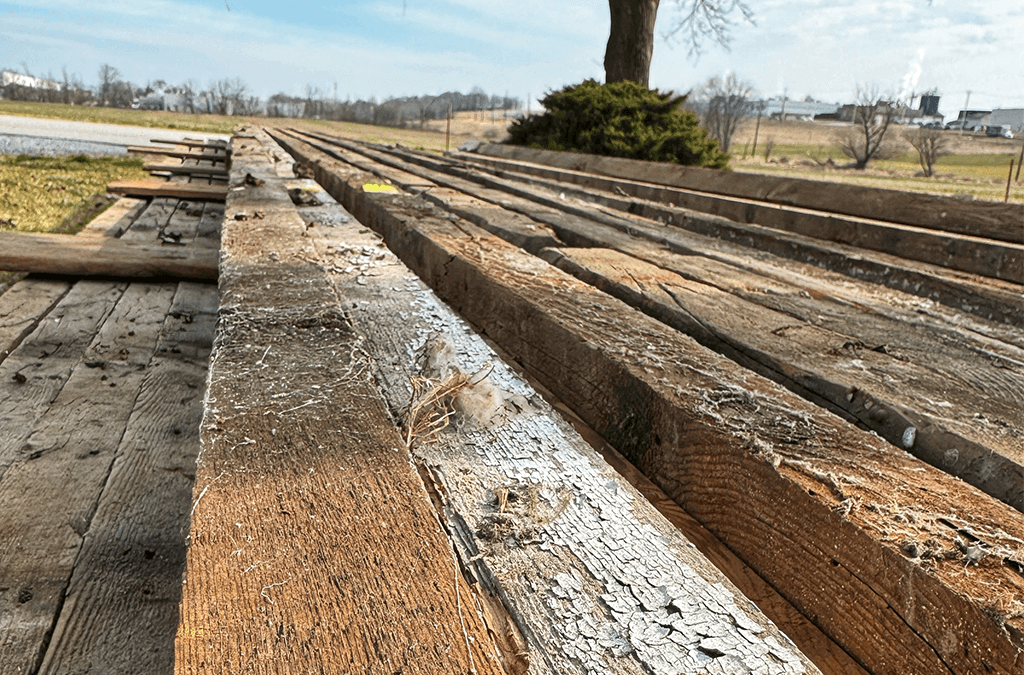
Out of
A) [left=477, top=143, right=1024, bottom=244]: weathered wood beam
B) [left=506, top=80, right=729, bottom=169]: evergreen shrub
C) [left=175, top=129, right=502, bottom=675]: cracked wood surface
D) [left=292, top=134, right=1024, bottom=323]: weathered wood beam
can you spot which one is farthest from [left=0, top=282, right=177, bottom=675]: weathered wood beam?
[left=506, top=80, right=729, bottom=169]: evergreen shrub

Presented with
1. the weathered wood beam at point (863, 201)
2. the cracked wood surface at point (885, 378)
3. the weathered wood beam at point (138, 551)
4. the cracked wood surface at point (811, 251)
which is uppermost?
the weathered wood beam at point (863, 201)

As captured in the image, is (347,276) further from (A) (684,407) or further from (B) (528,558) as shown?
(B) (528,558)

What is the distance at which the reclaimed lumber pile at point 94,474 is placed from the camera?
97 centimetres

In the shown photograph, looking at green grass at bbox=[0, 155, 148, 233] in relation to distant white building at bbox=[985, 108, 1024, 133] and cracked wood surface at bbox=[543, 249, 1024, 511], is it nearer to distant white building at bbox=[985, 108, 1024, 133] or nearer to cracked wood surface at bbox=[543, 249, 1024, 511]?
cracked wood surface at bbox=[543, 249, 1024, 511]

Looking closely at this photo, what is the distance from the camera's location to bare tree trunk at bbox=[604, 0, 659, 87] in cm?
964

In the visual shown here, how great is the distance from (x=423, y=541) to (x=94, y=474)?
3.36 ft

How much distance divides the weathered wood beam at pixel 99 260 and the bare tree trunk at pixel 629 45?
27.9ft

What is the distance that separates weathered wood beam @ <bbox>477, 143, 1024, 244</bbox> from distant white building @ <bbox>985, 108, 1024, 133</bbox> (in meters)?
75.5

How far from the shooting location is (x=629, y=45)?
9.92 metres

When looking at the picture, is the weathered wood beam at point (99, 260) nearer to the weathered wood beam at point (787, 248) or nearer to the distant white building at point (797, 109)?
the weathered wood beam at point (787, 248)

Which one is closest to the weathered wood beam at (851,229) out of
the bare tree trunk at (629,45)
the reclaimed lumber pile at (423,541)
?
the reclaimed lumber pile at (423,541)

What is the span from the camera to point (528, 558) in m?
0.67

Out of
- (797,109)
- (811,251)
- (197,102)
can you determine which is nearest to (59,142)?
(811,251)

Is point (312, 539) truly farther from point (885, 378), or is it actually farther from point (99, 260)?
point (99, 260)
